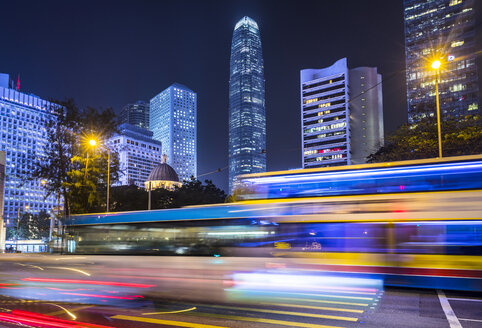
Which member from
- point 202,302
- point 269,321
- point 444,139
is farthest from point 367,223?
point 444,139

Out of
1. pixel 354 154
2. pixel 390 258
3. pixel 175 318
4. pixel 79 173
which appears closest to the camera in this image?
pixel 175 318

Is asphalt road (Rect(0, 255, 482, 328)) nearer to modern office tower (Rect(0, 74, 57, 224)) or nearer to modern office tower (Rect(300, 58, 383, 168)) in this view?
modern office tower (Rect(300, 58, 383, 168))

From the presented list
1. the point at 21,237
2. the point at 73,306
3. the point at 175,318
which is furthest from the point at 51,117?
the point at 21,237

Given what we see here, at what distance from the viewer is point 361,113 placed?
404 ft

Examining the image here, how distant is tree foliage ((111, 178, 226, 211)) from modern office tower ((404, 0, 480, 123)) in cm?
5063

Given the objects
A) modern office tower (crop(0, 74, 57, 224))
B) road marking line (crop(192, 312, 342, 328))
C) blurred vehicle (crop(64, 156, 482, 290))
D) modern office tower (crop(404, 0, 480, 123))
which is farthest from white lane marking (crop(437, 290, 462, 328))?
modern office tower (crop(0, 74, 57, 224))

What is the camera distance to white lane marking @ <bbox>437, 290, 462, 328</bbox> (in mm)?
7802

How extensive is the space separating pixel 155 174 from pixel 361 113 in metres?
66.2

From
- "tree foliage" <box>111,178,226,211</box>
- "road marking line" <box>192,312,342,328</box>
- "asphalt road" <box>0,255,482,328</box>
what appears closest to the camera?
"road marking line" <box>192,312,342,328</box>

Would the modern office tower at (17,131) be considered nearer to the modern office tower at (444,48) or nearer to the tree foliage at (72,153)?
the tree foliage at (72,153)

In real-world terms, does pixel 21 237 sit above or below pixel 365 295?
below

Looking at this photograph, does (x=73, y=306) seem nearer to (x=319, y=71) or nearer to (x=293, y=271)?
(x=293, y=271)

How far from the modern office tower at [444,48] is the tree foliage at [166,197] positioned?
5063cm

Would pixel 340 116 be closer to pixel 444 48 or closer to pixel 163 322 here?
pixel 444 48
